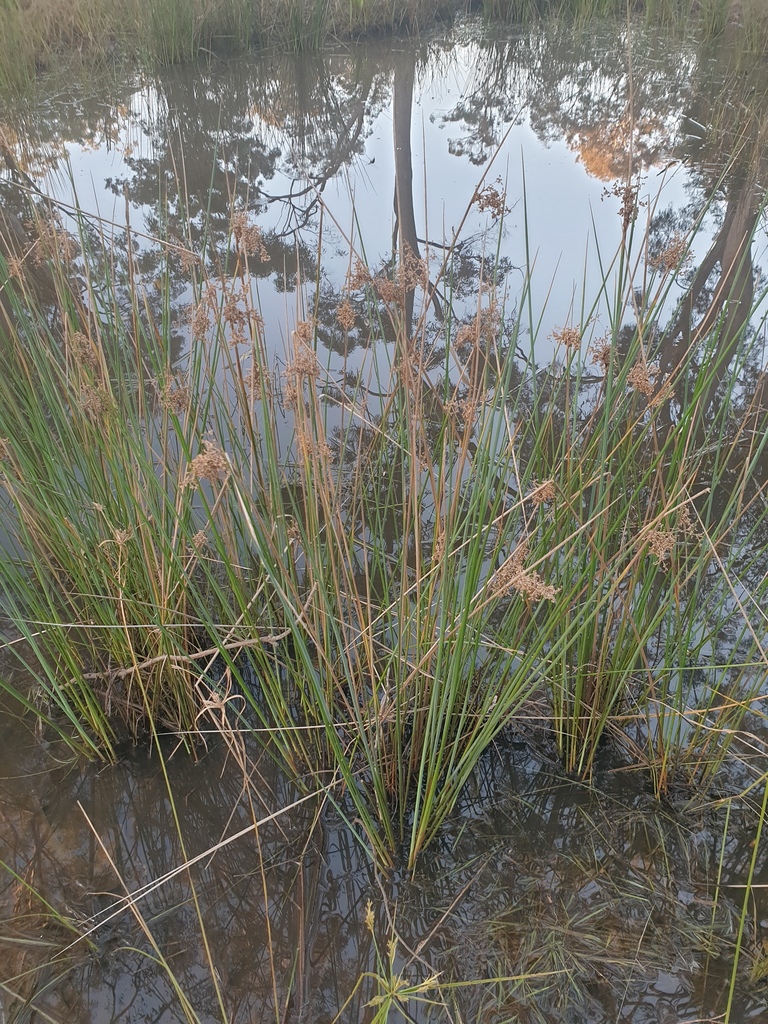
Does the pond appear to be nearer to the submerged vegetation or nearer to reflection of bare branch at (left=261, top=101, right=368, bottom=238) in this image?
reflection of bare branch at (left=261, top=101, right=368, bottom=238)

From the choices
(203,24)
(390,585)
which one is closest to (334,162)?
(203,24)

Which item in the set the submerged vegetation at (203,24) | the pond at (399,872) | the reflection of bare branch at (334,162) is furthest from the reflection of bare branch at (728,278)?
the submerged vegetation at (203,24)

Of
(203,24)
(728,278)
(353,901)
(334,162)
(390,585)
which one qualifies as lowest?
(353,901)

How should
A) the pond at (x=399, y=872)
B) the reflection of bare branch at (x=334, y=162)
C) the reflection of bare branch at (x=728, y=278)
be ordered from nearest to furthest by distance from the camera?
the pond at (x=399, y=872) < the reflection of bare branch at (x=728, y=278) < the reflection of bare branch at (x=334, y=162)

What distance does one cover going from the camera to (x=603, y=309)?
3.39m

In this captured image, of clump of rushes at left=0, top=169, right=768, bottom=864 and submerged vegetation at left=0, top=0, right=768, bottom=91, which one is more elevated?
submerged vegetation at left=0, top=0, right=768, bottom=91

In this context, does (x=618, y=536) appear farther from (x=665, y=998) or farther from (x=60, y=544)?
(x=60, y=544)

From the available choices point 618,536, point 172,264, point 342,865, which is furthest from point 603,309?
point 342,865

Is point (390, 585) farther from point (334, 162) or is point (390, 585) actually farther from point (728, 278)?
point (334, 162)

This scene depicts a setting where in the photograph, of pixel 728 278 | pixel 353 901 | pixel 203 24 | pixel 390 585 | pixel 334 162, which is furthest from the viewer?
pixel 203 24

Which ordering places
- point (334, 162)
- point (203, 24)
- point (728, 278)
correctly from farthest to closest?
point (203, 24), point (334, 162), point (728, 278)

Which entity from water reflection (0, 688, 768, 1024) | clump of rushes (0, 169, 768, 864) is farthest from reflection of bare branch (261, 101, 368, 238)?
water reflection (0, 688, 768, 1024)

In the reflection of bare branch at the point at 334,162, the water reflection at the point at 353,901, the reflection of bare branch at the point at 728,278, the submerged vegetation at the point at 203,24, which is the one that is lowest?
the water reflection at the point at 353,901

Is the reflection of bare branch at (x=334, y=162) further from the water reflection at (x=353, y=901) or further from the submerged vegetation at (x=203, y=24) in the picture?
the water reflection at (x=353, y=901)
